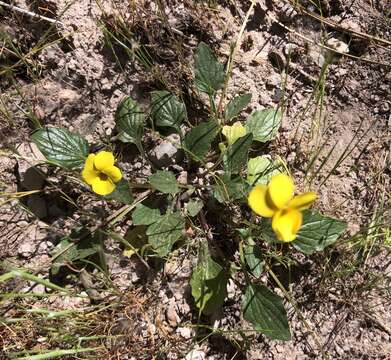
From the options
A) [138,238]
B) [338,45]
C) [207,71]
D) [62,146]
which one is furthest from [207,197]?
[338,45]

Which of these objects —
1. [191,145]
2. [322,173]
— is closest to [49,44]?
[191,145]

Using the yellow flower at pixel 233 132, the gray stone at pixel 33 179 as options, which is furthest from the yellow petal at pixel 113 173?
the yellow flower at pixel 233 132

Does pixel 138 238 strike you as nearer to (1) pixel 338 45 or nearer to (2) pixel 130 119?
(2) pixel 130 119

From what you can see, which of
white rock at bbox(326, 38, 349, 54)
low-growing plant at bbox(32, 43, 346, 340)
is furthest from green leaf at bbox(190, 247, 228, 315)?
white rock at bbox(326, 38, 349, 54)

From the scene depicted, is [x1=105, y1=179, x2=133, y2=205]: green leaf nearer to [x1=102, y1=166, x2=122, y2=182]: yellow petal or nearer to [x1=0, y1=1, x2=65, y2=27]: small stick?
[x1=102, y1=166, x2=122, y2=182]: yellow petal

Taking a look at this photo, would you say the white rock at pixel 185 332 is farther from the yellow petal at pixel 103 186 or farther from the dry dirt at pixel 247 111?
the yellow petal at pixel 103 186

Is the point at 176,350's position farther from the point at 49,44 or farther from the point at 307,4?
the point at 307,4
